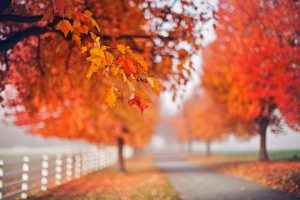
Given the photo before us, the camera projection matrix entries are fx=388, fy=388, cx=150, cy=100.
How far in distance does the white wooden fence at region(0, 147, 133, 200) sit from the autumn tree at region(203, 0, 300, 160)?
8.46m

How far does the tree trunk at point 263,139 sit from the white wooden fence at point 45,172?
9030 mm

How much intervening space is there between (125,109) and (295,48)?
10345mm

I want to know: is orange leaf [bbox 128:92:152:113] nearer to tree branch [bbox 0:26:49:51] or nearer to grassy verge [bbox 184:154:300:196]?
tree branch [bbox 0:26:49:51]

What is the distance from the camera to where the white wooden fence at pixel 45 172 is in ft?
38.3

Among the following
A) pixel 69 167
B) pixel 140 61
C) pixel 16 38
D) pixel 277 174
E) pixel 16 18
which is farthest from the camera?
pixel 69 167

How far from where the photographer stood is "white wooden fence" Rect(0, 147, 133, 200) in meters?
11.7

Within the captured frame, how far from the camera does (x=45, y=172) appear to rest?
14141mm

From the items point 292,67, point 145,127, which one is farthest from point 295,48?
point 145,127

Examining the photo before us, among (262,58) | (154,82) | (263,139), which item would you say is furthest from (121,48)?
(263,139)

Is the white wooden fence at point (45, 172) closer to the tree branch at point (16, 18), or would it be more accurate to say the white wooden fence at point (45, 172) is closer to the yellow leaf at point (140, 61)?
the tree branch at point (16, 18)

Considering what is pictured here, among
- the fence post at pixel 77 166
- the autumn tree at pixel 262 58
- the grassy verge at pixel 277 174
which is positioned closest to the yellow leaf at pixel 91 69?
the grassy verge at pixel 277 174

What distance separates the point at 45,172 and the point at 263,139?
1098 centimetres

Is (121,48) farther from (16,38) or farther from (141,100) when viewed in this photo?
(16,38)

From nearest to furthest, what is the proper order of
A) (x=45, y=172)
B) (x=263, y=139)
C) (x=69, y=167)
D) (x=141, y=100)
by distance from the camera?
1. (x=141, y=100)
2. (x=45, y=172)
3. (x=69, y=167)
4. (x=263, y=139)
